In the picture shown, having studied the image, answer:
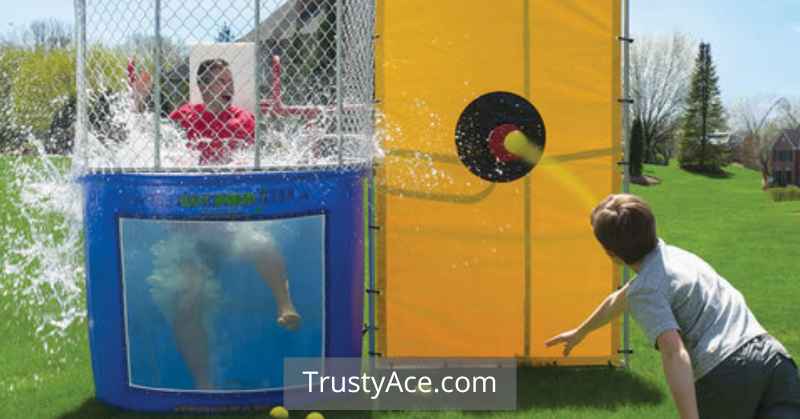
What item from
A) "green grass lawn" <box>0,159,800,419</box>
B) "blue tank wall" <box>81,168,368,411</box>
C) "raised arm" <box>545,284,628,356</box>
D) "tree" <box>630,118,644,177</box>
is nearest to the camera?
"raised arm" <box>545,284,628,356</box>

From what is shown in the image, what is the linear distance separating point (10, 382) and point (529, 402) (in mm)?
3382

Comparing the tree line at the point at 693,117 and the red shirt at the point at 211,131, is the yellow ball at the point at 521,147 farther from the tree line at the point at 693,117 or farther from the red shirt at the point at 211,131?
the tree line at the point at 693,117

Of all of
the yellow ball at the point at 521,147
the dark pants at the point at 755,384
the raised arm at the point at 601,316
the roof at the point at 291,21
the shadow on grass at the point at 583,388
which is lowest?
the shadow on grass at the point at 583,388

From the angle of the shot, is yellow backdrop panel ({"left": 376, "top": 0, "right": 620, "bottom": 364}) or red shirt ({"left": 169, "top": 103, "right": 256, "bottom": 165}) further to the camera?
yellow backdrop panel ({"left": 376, "top": 0, "right": 620, "bottom": 364})

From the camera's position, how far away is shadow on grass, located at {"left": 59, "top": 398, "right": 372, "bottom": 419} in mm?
5398

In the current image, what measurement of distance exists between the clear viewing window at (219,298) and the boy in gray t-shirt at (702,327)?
2122mm

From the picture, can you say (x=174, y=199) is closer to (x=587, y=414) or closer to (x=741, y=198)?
(x=587, y=414)

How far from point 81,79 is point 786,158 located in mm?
68617

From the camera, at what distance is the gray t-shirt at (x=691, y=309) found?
11.9 ft

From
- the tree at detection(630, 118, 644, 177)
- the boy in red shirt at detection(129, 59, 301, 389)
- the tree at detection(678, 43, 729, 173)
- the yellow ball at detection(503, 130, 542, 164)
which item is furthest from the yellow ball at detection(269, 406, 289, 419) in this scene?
the tree at detection(678, 43, 729, 173)

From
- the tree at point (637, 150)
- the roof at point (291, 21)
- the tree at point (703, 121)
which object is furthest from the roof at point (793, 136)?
the roof at point (291, 21)

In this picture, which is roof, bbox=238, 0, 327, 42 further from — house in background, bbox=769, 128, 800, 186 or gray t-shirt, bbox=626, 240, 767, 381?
house in background, bbox=769, 128, 800, 186

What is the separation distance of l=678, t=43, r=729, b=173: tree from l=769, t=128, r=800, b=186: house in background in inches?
158

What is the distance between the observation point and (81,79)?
570cm
